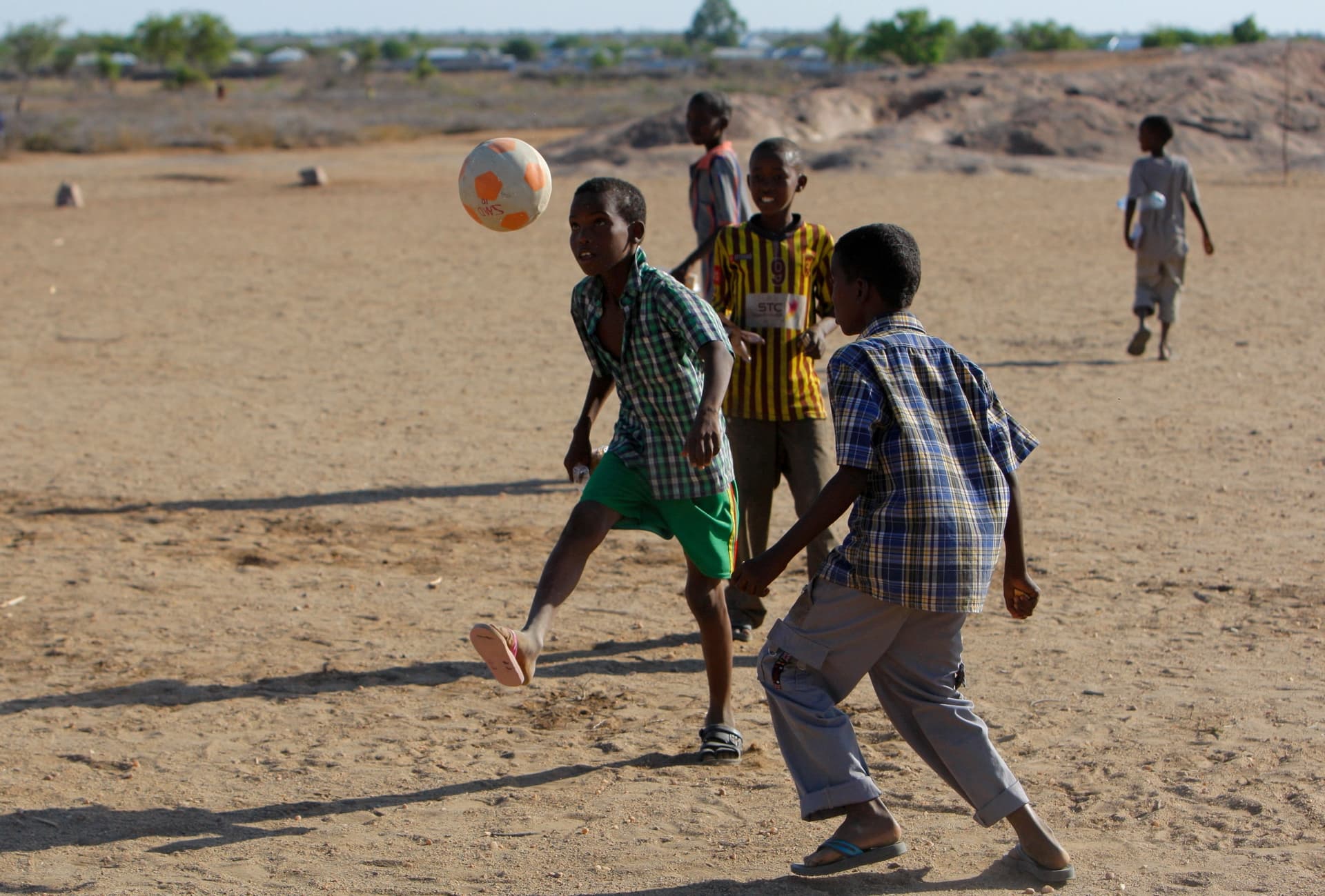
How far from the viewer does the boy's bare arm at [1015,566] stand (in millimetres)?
3299

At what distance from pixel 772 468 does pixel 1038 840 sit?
2009 millimetres

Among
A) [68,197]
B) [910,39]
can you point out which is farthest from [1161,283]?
[910,39]

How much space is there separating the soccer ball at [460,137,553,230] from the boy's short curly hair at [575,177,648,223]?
1.78 ft

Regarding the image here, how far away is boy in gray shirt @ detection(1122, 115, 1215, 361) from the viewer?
32.7 ft

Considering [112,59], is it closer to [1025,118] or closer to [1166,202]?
[1025,118]

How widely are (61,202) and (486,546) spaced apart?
61.0 feet

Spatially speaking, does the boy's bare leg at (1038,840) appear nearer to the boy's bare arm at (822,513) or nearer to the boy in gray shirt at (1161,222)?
the boy's bare arm at (822,513)

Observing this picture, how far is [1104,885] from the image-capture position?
11.0ft

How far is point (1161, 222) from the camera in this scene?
10.0m

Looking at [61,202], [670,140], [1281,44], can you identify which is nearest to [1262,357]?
[61,202]

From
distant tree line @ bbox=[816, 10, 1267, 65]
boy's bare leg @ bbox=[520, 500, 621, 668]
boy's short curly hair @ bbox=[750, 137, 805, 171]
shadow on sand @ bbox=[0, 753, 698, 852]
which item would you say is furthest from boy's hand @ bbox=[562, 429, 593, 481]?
distant tree line @ bbox=[816, 10, 1267, 65]

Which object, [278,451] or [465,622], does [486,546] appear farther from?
[278,451]

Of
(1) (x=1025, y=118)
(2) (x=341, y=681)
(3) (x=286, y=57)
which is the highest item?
(3) (x=286, y=57)

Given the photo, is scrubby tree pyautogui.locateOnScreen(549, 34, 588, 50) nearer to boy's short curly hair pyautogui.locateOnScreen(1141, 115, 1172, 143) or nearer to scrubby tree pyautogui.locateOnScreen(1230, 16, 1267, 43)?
scrubby tree pyautogui.locateOnScreen(1230, 16, 1267, 43)
